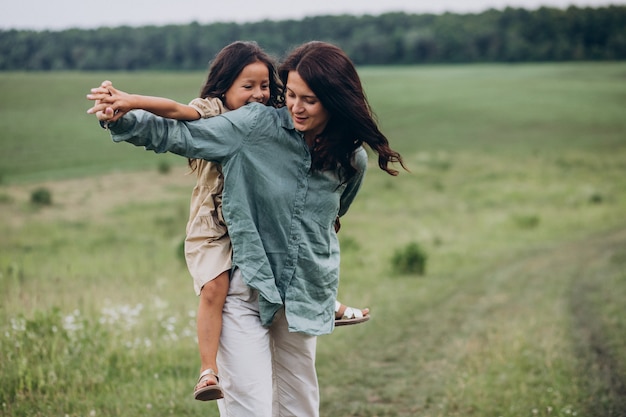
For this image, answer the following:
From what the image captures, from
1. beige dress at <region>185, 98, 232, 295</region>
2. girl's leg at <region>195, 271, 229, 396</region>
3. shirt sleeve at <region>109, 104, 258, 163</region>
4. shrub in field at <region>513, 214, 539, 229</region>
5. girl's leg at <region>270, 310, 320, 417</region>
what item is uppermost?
shirt sleeve at <region>109, 104, 258, 163</region>

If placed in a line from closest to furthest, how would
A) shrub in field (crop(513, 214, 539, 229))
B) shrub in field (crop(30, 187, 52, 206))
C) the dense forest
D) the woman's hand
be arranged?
the woman's hand → shrub in field (crop(513, 214, 539, 229)) → shrub in field (crop(30, 187, 52, 206)) → the dense forest

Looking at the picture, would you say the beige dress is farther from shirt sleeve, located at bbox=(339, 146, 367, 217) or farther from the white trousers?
shirt sleeve, located at bbox=(339, 146, 367, 217)

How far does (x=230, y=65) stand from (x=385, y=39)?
84954mm

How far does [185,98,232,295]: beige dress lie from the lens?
3.57 m

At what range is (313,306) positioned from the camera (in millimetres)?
3648

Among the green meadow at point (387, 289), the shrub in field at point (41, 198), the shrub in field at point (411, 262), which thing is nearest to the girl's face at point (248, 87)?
the green meadow at point (387, 289)

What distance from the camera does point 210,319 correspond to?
3545 mm

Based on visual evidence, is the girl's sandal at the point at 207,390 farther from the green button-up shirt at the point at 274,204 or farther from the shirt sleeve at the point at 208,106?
the shirt sleeve at the point at 208,106

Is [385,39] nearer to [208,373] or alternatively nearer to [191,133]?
[191,133]

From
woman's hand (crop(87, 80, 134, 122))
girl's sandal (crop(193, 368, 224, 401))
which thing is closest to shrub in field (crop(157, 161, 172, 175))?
girl's sandal (crop(193, 368, 224, 401))

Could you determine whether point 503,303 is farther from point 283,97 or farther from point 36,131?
point 36,131

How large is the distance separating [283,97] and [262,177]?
2.11 ft

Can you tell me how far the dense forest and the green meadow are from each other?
3607cm

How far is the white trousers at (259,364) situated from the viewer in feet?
11.5
